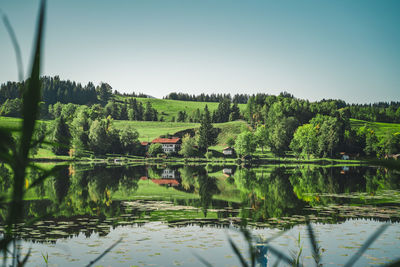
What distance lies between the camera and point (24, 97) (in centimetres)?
133

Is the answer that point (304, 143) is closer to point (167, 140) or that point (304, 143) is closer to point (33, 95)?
point (167, 140)

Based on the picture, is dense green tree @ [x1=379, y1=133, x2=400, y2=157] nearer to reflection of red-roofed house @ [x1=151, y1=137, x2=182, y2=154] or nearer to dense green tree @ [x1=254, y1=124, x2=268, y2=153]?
dense green tree @ [x1=254, y1=124, x2=268, y2=153]

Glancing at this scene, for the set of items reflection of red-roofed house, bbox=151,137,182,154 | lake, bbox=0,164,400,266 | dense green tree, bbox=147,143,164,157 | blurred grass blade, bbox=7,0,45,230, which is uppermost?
reflection of red-roofed house, bbox=151,137,182,154

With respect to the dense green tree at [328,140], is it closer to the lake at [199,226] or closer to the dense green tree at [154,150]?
the dense green tree at [154,150]

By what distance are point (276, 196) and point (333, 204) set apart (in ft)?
20.5

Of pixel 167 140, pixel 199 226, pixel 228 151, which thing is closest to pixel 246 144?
pixel 228 151

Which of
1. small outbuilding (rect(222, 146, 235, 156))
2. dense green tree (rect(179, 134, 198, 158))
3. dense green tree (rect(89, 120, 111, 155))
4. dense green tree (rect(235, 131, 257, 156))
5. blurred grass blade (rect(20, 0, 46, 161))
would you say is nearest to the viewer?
blurred grass blade (rect(20, 0, 46, 161))

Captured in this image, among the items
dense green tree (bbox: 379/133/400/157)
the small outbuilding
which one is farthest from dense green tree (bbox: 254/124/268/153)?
dense green tree (bbox: 379/133/400/157)

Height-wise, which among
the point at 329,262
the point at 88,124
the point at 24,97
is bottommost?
the point at 329,262

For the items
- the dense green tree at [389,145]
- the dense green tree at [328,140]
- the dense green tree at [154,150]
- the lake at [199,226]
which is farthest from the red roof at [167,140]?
the lake at [199,226]

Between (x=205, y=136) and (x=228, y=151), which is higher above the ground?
(x=205, y=136)

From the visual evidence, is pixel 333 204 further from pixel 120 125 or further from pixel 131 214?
pixel 120 125

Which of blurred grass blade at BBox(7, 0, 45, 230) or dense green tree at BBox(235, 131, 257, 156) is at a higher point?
dense green tree at BBox(235, 131, 257, 156)

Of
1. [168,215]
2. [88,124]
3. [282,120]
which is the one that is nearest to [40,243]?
[168,215]
